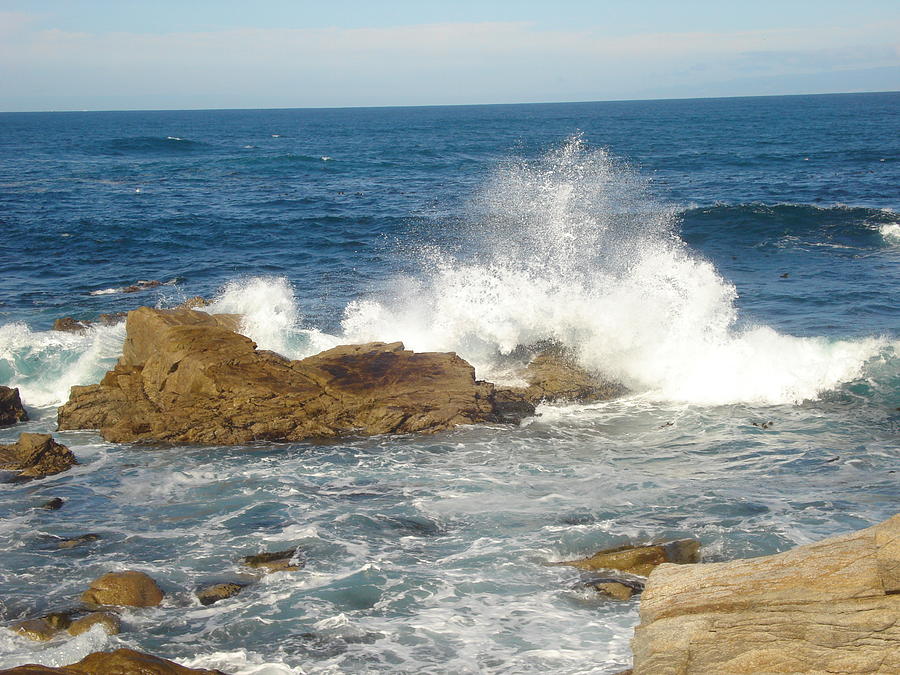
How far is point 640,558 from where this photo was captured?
7926 mm

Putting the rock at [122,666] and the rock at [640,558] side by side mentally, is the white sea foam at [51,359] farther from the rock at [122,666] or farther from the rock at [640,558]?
the rock at [640,558]

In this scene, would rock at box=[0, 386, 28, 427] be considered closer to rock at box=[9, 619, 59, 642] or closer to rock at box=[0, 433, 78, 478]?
rock at box=[0, 433, 78, 478]

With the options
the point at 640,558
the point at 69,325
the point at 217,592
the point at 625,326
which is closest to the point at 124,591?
the point at 217,592

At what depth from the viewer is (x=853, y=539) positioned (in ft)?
16.8

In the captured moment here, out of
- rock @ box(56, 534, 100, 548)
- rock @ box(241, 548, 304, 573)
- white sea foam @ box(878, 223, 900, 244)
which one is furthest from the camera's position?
white sea foam @ box(878, 223, 900, 244)

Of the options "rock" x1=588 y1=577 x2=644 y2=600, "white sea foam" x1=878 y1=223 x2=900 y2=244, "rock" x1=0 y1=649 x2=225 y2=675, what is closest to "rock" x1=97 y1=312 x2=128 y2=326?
"rock" x1=0 y1=649 x2=225 y2=675

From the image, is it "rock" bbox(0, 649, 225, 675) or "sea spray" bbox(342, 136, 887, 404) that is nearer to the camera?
"rock" bbox(0, 649, 225, 675)

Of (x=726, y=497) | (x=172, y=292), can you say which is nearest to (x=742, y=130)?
(x=172, y=292)

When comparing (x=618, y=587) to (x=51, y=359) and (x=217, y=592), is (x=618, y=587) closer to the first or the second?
(x=217, y=592)

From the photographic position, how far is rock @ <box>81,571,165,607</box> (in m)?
7.43

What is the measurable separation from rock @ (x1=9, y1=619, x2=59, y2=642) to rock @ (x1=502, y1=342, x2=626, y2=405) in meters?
7.49

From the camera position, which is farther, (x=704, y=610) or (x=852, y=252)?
(x=852, y=252)

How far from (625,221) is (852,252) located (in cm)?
664

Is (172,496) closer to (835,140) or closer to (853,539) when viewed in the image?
(853,539)
